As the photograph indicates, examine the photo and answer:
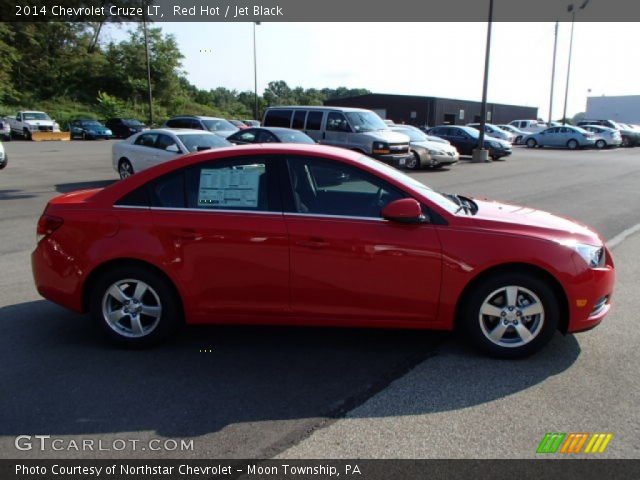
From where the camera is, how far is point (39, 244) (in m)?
4.47

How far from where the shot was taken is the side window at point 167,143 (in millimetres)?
12921

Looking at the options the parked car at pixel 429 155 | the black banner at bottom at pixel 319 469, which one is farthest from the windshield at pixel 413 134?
the black banner at bottom at pixel 319 469

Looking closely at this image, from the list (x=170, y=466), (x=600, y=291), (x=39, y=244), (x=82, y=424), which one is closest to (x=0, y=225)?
(x=39, y=244)

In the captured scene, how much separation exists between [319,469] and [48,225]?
2976mm

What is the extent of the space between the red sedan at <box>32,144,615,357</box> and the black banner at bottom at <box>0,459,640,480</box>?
131 cm

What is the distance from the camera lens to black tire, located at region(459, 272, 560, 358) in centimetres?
Result: 405

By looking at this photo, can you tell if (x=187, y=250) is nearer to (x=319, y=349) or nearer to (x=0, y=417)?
(x=319, y=349)

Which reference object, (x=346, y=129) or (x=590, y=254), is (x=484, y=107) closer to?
(x=346, y=129)

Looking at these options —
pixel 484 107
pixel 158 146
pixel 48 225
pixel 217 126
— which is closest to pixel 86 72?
pixel 217 126

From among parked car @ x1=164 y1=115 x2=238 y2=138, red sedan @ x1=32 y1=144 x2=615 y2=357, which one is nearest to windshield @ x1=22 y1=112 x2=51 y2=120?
parked car @ x1=164 y1=115 x2=238 y2=138

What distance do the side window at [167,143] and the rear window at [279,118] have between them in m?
4.54

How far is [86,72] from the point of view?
191ft

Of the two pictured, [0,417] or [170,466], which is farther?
[0,417]

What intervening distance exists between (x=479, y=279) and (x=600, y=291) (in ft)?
3.04
